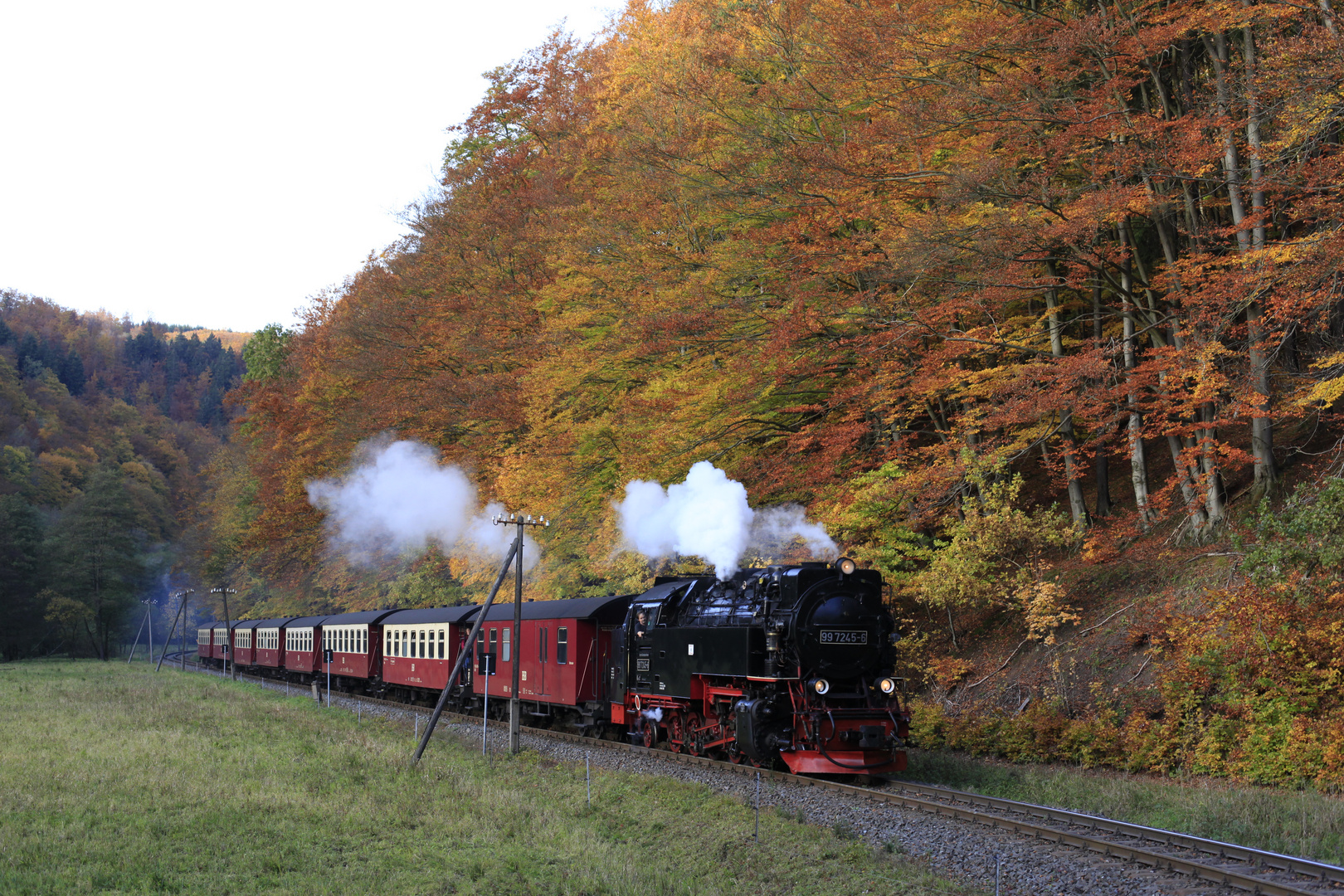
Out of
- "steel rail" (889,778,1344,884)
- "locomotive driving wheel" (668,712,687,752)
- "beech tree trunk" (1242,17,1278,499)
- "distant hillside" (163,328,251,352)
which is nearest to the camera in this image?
"steel rail" (889,778,1344,884)

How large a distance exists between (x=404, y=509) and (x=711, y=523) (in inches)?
981

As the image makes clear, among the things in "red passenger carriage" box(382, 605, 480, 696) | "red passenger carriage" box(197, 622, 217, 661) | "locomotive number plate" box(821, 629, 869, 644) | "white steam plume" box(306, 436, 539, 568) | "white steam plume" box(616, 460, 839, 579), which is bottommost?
"red passenger carriage" box(197, 622, 217, 661)

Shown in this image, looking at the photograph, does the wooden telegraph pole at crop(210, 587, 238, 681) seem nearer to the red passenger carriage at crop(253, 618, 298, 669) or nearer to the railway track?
the red passenger carriage at crop(253, 618, 298, 669)

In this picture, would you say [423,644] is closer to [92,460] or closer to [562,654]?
[562,654]

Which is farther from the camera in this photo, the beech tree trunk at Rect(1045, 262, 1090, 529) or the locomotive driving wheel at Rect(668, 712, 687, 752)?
the beech tree trunk at Rect(1045, 262, 1090, 529)

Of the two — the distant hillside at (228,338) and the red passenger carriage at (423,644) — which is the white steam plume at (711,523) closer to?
the red passenger carriage at (423,644)

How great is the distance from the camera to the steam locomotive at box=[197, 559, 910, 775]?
13086mm

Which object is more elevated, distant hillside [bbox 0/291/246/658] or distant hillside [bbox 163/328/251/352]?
distant hillside [bbox 163/328/251/352]

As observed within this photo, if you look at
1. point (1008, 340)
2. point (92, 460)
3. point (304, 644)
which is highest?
point (92, 460)

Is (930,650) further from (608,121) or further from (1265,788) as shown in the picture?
(608,121)

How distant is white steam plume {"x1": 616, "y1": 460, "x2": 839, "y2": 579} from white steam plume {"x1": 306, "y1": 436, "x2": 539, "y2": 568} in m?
6.03

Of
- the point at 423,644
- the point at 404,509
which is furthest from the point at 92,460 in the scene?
the point at 423,644

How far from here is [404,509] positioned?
3844 centimetres

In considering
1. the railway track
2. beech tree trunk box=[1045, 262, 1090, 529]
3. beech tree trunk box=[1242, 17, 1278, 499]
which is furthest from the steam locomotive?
beech tree trunk box=[1242, 17, 1278, 499]
